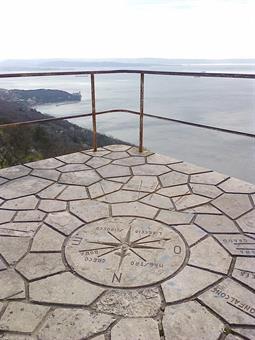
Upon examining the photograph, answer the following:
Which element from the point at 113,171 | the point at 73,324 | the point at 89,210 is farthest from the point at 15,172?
the point at 73,324

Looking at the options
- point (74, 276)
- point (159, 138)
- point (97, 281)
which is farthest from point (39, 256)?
point (159, 138)

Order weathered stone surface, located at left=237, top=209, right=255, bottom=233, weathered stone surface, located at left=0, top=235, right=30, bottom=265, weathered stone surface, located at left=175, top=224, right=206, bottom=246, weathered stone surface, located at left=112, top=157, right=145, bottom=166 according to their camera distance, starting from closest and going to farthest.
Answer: weathered stone surface, located at left=0, top=235, right=30, bottom=265 < weathered stone surface, located at left=175, top=224, right=206, bottom=246 < weathered stone surface, located at left=237, top=209, right=255, bottom=233 < weathered stone surface, located at left=112, top=157, right=145, bottom=166

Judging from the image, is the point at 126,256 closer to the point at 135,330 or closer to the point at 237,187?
the point at 135,330

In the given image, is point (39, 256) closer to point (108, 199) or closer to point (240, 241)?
point (108, 199)

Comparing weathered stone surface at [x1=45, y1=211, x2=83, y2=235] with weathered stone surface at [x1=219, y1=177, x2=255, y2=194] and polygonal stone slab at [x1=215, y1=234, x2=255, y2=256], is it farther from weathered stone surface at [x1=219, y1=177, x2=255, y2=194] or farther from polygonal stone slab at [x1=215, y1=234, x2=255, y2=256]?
weathered stone surface at [x1=219, y1=177, x2=255, y2=194]

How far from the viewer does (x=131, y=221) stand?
250 cm

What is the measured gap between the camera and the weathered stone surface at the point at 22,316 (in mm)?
1518

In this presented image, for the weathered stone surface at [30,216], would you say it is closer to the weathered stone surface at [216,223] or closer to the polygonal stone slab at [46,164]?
the polygonal stone slab at [46,164]

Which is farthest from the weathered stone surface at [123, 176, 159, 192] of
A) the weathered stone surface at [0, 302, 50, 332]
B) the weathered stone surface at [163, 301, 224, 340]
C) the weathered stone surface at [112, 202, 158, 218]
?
the weathered stone surface at [0, 302, 50, 332]

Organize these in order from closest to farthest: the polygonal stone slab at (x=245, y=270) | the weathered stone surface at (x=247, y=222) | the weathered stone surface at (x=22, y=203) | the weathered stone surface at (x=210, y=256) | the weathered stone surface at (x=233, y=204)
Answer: the polygonal stone slab at (x=245, y=270) → the weathered stone surface at (x=210, y=256) → the weathered stone surface at (x=247, y=222) → the weathered stone surface at (x=233, y=204) → the weathered stone surface at (x=22, y=203)

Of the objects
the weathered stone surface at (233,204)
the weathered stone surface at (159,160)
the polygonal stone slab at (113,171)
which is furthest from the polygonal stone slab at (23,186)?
the weathered stone surface at (233,204)

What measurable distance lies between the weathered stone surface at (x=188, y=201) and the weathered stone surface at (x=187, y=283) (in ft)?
2.80

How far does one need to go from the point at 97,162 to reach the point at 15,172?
Result: 3.17ft

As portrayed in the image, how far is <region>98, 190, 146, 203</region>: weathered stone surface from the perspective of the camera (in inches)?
113
